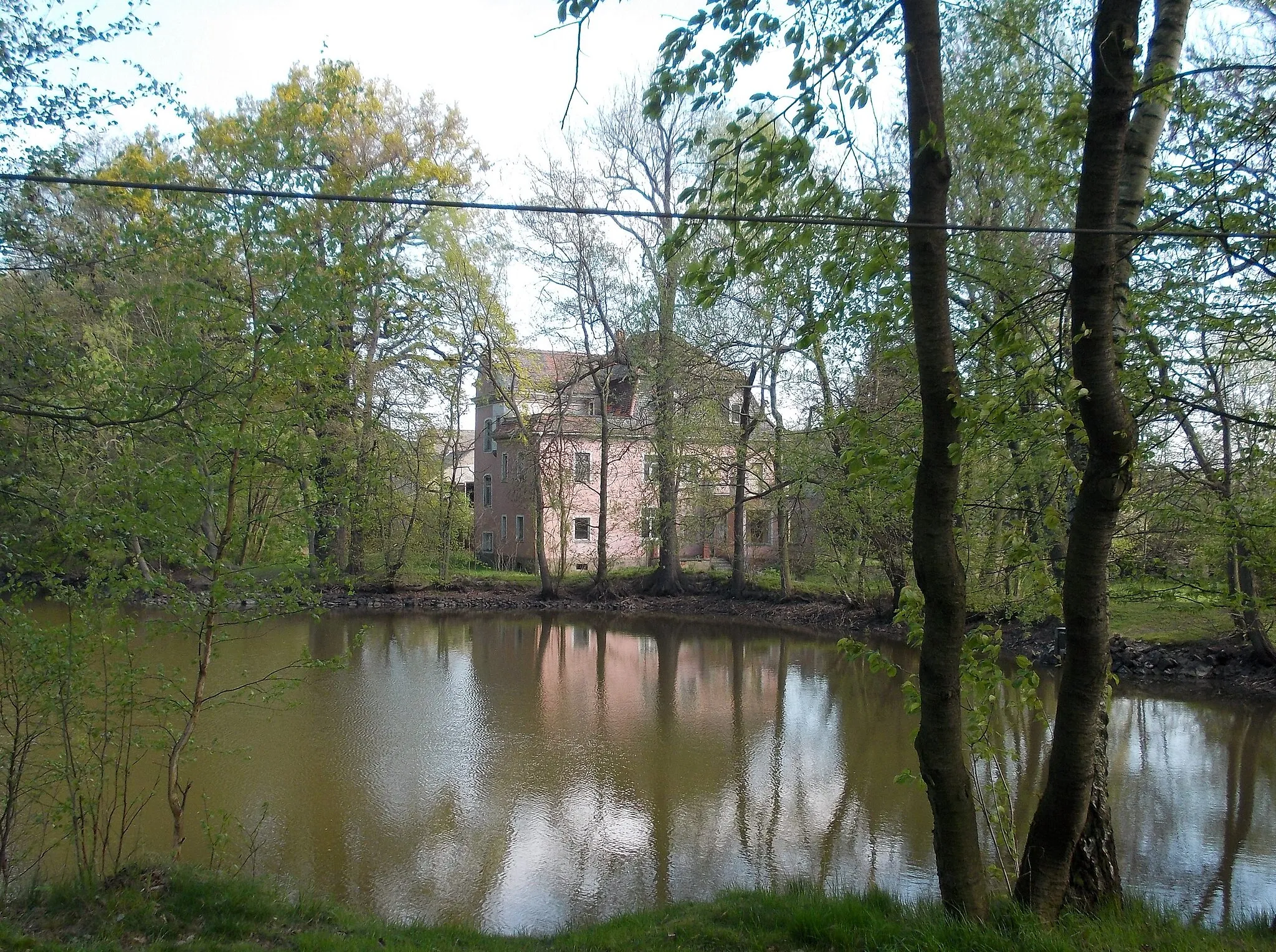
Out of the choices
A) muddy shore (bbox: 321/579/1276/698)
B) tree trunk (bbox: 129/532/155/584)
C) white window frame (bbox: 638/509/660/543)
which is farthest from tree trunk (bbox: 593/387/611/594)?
tree trunk (bbox: 129/532/155/584)

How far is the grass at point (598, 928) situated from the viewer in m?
3.94

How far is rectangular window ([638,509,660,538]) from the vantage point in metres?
24.3

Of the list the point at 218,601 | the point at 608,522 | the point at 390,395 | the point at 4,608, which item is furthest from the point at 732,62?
the point at 608,522

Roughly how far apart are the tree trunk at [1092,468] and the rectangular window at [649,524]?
20043 mm

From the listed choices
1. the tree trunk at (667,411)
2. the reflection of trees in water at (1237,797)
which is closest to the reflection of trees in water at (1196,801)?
the reflection of trees in water at (1237,797)

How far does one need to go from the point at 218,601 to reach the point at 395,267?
8.70ft

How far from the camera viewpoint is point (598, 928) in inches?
213

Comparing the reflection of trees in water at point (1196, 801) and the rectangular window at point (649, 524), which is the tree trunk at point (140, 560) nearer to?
the reflection of trees in water at point (1196, 801)

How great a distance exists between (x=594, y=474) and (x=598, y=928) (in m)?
23.0

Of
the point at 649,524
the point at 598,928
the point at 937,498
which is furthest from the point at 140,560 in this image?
the point at 649,524

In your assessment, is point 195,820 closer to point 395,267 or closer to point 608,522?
point 395,267

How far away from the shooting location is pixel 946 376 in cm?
406

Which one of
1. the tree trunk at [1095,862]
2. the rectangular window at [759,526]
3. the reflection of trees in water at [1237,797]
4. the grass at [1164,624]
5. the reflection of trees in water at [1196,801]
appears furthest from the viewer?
the rectangular window at [759,526]

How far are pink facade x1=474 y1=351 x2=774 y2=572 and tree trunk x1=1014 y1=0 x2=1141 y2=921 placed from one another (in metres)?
18.2
